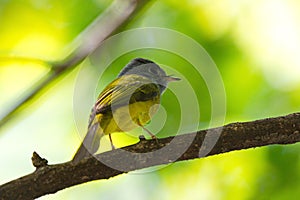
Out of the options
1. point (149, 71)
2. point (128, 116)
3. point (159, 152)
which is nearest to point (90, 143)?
point (128, 116)

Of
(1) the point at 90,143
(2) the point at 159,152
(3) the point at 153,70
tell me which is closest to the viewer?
(2) the point at 159,152

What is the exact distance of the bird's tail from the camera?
2.60m

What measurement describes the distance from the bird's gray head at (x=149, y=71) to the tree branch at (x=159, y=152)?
929 mm

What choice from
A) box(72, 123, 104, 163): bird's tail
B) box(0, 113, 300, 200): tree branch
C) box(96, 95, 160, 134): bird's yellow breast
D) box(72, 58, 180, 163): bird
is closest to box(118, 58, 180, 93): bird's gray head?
box(72, 58, 180, 163): bird

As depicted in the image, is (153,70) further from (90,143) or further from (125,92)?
(90,143)

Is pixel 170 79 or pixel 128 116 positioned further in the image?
pixel 170 79

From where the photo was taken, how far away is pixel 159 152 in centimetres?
240

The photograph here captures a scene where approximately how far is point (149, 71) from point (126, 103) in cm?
46

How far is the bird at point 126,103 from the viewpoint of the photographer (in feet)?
9.42

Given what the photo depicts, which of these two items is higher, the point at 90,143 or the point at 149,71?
the point at 149,71

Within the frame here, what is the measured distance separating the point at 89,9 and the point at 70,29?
14 centimetres

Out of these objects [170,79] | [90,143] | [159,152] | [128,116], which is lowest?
[159,152]

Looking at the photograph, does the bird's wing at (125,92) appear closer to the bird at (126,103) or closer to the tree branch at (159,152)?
the bird at (126,103)

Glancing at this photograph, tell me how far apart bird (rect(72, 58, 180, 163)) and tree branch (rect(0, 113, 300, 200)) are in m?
0.26
